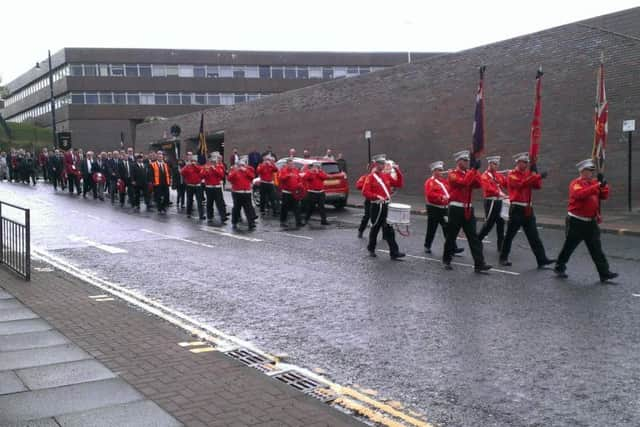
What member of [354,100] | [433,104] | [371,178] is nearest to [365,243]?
[371,178]

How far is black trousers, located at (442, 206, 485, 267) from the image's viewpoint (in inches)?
436

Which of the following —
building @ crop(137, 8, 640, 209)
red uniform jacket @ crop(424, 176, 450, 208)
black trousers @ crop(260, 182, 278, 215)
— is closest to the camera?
red uniform jacket @ crop(424, 176, 450, 208)

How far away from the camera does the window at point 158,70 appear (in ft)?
236

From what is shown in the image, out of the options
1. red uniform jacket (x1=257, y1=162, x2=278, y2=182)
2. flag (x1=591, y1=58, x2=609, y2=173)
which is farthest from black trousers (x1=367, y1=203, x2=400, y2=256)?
red uniform jacket (x1=257, y1=162, x2=278, y2=182)

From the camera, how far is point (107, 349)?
6.57 metres

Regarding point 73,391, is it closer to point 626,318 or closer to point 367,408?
point 367,408

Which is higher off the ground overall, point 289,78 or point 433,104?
point 289,78

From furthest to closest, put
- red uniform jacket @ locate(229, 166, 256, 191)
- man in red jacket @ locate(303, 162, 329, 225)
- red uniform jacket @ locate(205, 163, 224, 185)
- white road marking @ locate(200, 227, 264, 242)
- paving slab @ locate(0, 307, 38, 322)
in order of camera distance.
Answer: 1. red uniform jacket @ locate(205, 163, 224, 185)
2. man in red jacket @ locate(303, 162, 329, 225)
3. red uniform jacket @ locate(229, 166, 256, 191)
4. white road marking @ locate(200, 227, 264, 242)
5. paving slab @ locate(0, 307, 38, 322)

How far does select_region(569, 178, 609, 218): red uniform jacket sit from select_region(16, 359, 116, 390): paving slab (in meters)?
7.45

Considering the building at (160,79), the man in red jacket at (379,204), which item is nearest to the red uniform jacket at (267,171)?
the man in red jacket at (379,204)

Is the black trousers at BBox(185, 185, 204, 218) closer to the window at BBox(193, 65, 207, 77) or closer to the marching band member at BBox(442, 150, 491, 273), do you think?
the marching band member at BBox(442, 150, 491, 273)

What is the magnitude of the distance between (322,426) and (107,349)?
111 inches

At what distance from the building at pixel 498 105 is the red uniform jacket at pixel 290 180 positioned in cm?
828

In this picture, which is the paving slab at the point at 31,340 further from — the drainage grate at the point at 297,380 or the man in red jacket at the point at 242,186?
the man in red jacket at the point at 242,186
